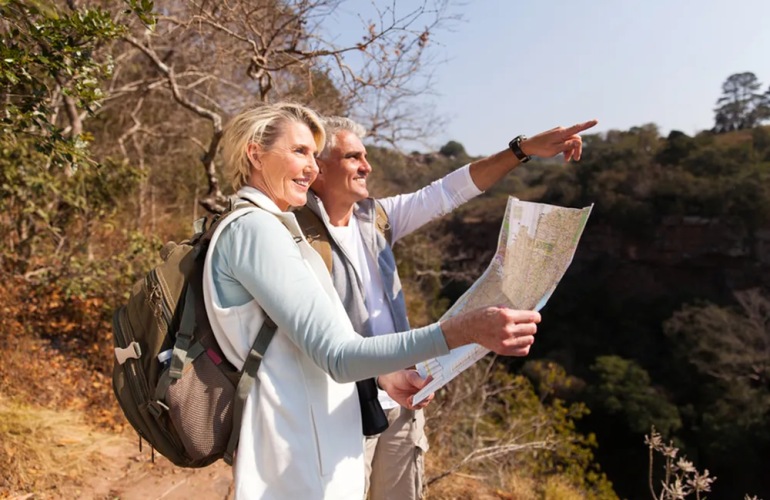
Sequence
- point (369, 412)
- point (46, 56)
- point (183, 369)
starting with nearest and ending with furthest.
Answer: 1. point (183, 369)
2. point (369, 412)
3. point (46, 56)

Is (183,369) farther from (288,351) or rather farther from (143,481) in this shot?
(143,481)

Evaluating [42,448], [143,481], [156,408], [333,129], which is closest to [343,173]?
[333,129]

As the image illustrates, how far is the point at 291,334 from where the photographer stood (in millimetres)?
920

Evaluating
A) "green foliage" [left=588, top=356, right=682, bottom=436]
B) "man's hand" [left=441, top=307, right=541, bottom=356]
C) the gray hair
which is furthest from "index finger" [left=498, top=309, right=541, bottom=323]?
"green foliage" [left=588, top=356, right=682, bottom=436]

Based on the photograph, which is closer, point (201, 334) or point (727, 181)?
point (201, 334)

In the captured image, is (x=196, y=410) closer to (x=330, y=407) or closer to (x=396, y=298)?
(x=330, y=407)

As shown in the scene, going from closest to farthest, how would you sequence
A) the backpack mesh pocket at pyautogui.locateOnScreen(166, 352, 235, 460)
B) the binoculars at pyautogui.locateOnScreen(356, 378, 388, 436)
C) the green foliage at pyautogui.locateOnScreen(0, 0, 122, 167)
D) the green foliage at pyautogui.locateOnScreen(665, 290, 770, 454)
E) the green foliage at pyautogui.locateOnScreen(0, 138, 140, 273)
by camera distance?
the backpack mesh pocket at pyautogui.locateOnScreen(166, 352, 235, 460), the binoculars at pyautogui.locateOnScreen(356, 378, 388, 436), the green foliage at pyautogui.locateOnScreen(0, 0, 122, 167), the green foliage at pyautogui.locateOnScreen(0, 138, 140, 273), the green foliage at pyautogui.locateOnScreen(665, 290, 770, 454)

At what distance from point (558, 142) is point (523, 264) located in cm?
77

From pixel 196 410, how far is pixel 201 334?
129 millimetres

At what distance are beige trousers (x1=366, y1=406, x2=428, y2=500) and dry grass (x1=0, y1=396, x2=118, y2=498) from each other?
1.71 metres

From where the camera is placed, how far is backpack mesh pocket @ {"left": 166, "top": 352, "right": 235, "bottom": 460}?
98 cm

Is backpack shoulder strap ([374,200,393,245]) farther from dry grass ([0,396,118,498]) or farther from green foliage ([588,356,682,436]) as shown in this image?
green foliage ([588,356,682,436])

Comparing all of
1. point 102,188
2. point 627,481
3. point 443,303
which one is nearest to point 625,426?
point 627,481

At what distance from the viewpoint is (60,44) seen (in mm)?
1866
